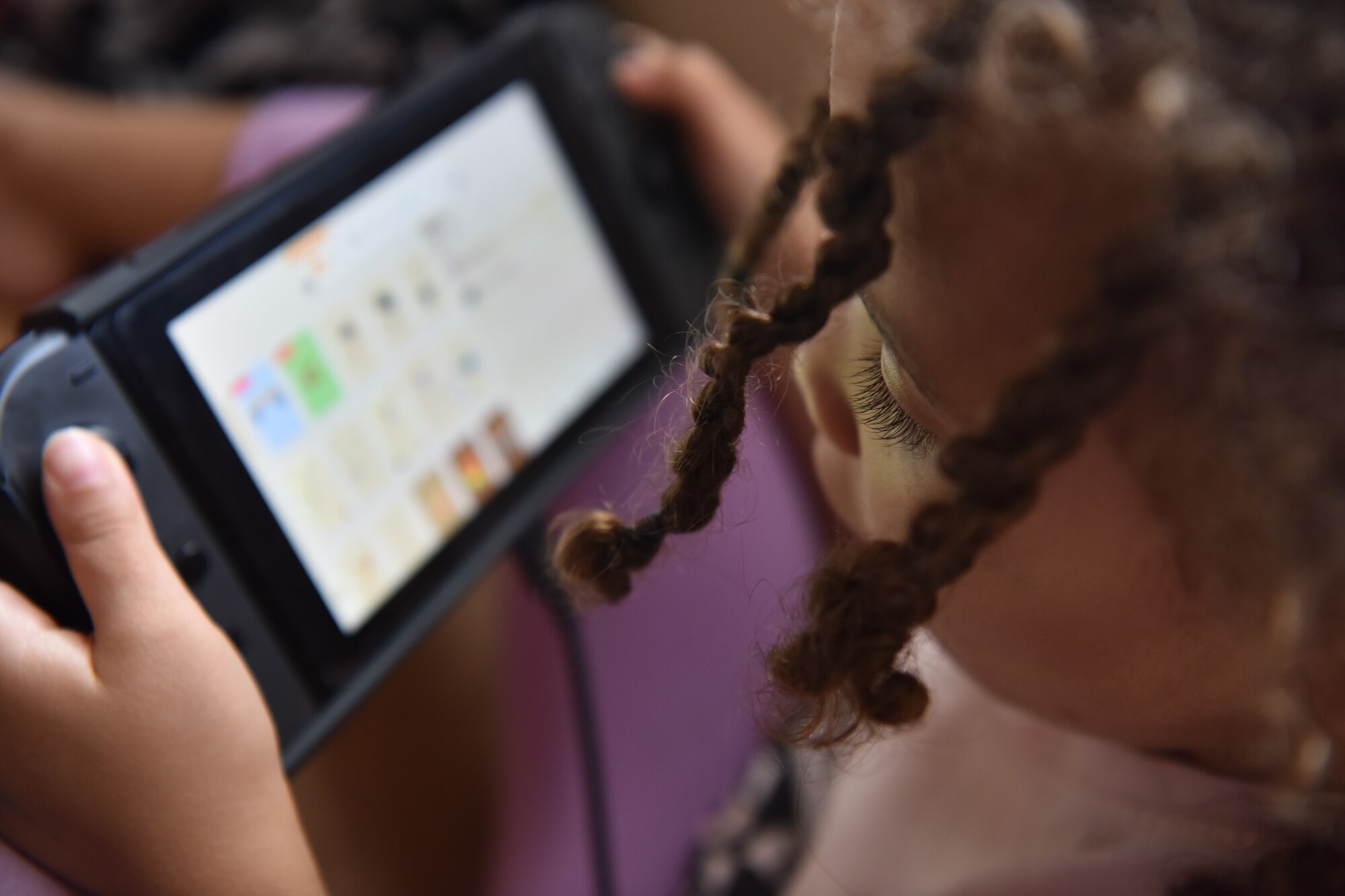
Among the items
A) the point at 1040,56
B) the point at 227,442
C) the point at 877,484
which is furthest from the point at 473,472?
the point at 1040,56

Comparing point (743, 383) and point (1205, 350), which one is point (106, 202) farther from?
point (1205, 350)

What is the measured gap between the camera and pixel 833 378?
13.1 inches

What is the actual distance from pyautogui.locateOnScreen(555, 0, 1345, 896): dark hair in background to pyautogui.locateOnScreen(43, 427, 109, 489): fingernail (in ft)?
0.82

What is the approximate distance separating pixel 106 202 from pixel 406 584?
1.53ft

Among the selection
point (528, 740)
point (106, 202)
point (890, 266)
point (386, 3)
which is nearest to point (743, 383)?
point (890, 266)

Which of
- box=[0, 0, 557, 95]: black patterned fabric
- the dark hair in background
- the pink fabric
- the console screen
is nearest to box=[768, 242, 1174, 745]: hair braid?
the dark hair in background

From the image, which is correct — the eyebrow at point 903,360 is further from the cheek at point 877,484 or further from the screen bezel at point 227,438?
the screen bezel at point 227,438

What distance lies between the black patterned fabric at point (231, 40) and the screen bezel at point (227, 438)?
0.36 metres

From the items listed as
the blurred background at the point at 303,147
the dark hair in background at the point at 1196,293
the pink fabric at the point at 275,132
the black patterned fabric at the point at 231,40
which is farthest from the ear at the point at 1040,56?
the black patterned fabric at the point at 231,40

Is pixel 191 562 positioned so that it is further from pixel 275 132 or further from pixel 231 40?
pixel 231 40

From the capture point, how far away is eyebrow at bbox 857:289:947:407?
253 millimetres

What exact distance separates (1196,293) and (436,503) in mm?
369

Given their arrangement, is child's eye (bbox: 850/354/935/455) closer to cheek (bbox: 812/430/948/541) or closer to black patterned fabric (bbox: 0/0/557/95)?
cheek (bbox: 812/430/948/541)

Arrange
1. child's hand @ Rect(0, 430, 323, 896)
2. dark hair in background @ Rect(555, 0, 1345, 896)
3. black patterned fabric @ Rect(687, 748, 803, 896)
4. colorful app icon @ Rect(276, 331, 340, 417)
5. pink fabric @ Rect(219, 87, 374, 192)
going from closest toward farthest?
1. dark hair in background @ Rect(555, 0, 1345, 896)
2. child's hand @ Rect(0, 430, 323, 896)
3. colorful app icon @ Rect(276, 331, 340, 417)
4. black patterned fabric @ Rect(687, 748, 803, 896)
5. pink fabric @ Rect(219, 87, 374, 192)
